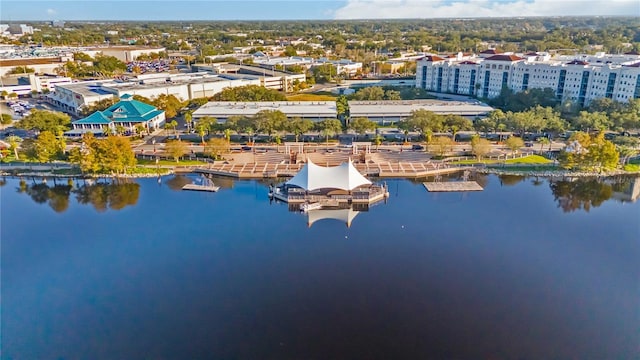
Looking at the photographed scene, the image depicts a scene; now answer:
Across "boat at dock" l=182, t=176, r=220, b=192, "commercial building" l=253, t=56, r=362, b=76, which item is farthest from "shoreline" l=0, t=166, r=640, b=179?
"commercial building" l=253, t=56, r=362, b=76

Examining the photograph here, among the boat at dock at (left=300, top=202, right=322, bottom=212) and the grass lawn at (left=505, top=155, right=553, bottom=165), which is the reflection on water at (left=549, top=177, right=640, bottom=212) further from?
the boat at dock at (left=300, top=202, right=322, bottom=212)

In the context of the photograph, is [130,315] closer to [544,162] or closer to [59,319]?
[59,319]

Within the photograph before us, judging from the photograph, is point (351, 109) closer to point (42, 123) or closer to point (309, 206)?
point (309, 206)

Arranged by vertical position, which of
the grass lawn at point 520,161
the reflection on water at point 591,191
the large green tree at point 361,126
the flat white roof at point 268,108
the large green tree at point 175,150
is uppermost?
the flat white roof at point 268,108

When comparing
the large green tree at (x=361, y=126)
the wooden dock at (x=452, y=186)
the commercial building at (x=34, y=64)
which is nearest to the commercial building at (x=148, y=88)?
the commercial building at (x=34, y=64)

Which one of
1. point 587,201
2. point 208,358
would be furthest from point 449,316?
point 587,201

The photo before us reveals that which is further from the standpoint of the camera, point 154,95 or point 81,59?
point 81,59

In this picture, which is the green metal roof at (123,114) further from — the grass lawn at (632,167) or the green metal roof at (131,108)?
the grass lawn at (632,167)
